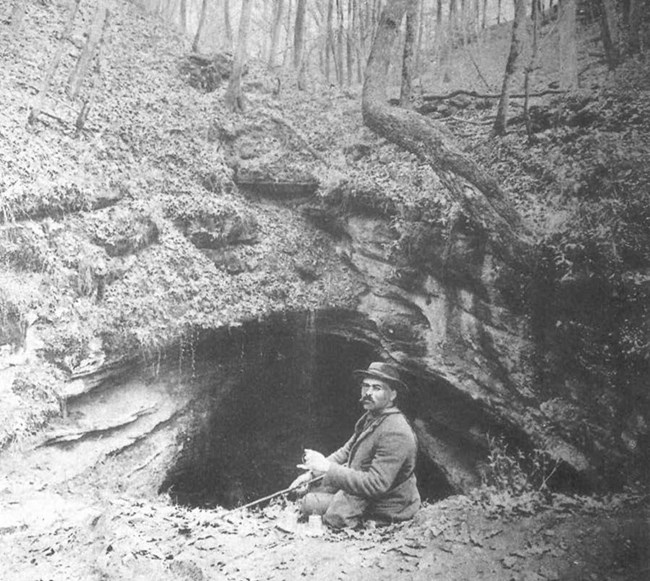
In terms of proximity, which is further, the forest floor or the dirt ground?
the forest floor

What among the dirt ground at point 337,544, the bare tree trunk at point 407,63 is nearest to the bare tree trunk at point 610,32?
the bare tree trunk at point 407,63

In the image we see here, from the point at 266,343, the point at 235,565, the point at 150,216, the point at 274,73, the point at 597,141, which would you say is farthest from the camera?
the point at 274,73

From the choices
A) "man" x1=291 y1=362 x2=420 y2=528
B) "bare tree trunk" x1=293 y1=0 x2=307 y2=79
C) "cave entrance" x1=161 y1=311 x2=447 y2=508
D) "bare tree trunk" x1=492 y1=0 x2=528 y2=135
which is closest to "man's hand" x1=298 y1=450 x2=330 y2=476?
"man" x1=291 y1=362 x2=420 y2=528

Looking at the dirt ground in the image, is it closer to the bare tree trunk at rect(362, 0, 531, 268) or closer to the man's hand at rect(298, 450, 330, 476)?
the man's hand at rect(298, 450, 330, 476)

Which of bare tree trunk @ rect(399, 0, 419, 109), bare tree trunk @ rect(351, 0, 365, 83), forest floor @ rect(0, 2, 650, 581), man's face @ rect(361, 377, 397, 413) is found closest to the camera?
forest floor @ rect(0, 2, 650, 581)

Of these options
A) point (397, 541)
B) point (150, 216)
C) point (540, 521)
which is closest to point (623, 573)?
point (540, 521)

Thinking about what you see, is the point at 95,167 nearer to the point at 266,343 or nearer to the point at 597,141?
the point at 266,343

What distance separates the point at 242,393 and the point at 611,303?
21.3 ft

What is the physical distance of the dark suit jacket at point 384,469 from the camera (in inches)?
177

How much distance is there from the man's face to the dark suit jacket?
11 centimetres

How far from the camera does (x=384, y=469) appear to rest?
178 inches

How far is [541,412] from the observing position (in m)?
6.77

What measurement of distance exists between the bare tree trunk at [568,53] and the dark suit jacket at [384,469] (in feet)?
23.8

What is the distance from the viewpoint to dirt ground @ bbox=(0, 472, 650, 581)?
12.8 feet
